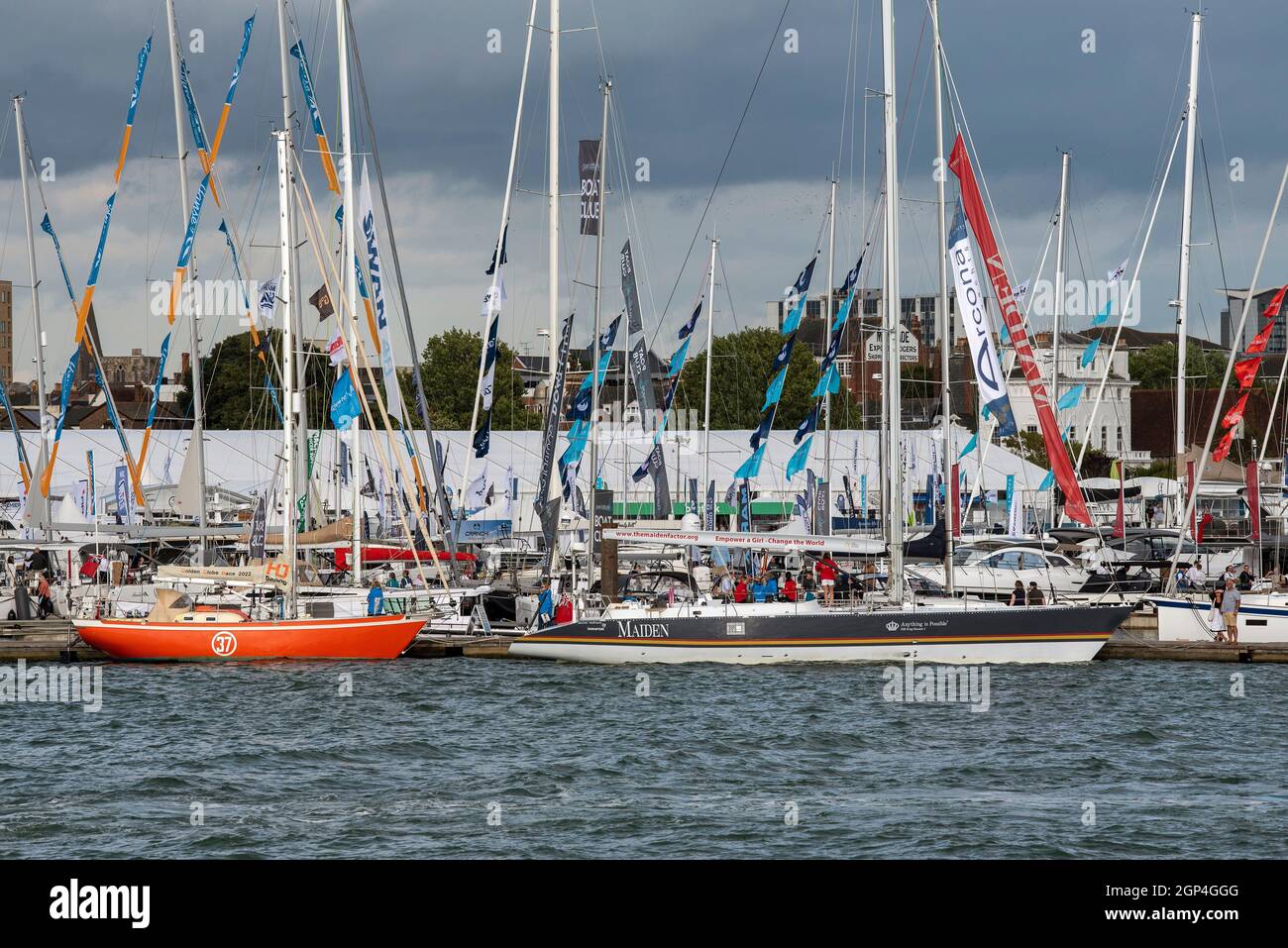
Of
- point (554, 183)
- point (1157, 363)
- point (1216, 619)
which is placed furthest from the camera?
point (1157, 363)

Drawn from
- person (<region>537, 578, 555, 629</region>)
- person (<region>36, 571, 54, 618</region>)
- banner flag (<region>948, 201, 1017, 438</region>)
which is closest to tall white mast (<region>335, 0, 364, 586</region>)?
person (<region>537, 578, 555, 629</region>)

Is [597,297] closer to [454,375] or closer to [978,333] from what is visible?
[978,333]

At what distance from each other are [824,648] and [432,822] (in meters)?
14.1

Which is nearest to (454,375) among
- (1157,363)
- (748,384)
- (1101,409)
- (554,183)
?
(748,384)

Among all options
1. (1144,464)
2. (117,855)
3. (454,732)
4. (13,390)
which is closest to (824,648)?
(454,732)

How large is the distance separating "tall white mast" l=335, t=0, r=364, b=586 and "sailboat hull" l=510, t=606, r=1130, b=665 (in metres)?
6.01

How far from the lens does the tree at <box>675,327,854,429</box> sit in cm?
10569

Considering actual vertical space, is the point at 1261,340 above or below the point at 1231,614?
above

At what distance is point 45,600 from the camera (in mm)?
39469

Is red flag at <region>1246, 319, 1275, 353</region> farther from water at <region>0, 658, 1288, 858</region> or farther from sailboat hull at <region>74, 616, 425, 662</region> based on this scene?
sailboat hull at <region>74, 616, 425, 662</region>

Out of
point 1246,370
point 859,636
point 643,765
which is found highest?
point 1246,370

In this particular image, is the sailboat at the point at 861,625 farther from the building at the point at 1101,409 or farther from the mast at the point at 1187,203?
the building at the point at 1101,409

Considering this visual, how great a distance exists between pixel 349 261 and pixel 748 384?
248ft
